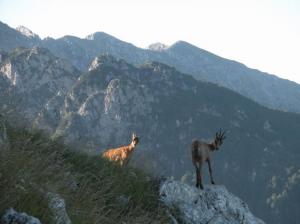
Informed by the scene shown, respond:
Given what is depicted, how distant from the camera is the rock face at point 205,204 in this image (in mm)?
12328

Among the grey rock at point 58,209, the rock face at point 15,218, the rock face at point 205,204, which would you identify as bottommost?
the rock face at point 205,204

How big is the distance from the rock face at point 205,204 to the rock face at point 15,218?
7.24m

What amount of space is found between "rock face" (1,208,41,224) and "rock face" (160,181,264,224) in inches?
285

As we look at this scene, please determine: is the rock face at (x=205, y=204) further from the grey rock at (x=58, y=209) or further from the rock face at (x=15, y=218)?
the rock face at (x=15, y=218)

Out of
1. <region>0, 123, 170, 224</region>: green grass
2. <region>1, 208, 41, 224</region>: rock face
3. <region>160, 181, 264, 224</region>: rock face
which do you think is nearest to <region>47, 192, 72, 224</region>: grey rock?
<region>0, 123, 170, 224</region>: green grass

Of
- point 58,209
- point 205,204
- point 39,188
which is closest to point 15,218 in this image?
point 58,209

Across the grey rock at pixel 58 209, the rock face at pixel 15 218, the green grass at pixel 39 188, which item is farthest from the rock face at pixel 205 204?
the rock face at pixel 15 218

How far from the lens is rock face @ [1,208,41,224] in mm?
4930

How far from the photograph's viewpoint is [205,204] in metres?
13.3

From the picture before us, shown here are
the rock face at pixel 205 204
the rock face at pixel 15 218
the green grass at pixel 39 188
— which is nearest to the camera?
the rock face at pixel 15 218

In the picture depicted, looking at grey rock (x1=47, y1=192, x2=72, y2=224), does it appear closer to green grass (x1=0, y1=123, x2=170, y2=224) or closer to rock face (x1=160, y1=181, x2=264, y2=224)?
green grass (x1=0, y1=123, x2=170, y2=224)

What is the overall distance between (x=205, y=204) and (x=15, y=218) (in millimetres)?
8845

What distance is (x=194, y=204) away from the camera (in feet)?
42.2

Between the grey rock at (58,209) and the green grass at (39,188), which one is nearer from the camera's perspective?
the green grass at (39,188)
